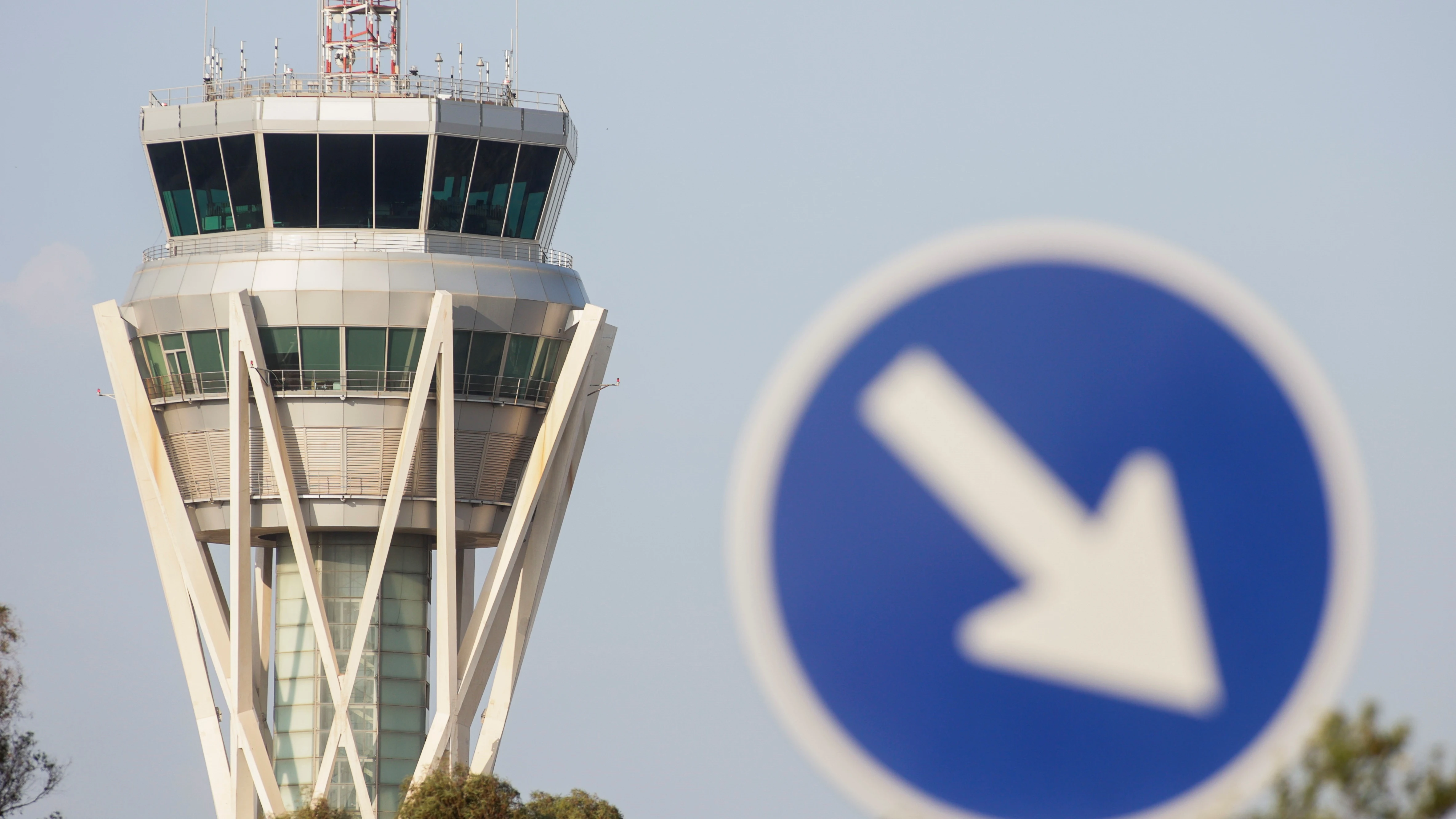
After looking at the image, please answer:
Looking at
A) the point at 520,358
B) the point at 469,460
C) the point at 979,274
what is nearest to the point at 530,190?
the point at 520,358

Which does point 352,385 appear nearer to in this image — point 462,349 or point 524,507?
point 462,349

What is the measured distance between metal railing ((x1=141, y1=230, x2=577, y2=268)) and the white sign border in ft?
278

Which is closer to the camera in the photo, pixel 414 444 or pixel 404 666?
pixel 414 444

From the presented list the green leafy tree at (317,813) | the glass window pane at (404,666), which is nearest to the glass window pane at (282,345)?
the glass window pane at (404,666)

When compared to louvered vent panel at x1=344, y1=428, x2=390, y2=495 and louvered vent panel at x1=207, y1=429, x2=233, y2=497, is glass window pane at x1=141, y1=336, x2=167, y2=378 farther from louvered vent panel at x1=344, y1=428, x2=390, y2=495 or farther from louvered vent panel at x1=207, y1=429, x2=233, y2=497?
louvered vent panel at x1=344, y1=428, x2=390, y2=495

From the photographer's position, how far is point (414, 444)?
86688mm

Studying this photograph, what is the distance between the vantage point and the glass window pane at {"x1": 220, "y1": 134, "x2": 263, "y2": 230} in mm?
89562

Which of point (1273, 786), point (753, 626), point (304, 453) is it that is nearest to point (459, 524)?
point (304, 453)

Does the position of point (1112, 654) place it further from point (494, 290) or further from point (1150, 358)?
point (494, 290)

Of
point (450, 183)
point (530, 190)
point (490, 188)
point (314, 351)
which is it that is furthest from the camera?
point (530, 190)

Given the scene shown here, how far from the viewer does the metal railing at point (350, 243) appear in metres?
90.2

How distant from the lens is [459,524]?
89.8 metres

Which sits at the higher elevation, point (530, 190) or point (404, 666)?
point (530, 190)

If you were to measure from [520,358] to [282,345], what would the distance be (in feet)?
33.2
